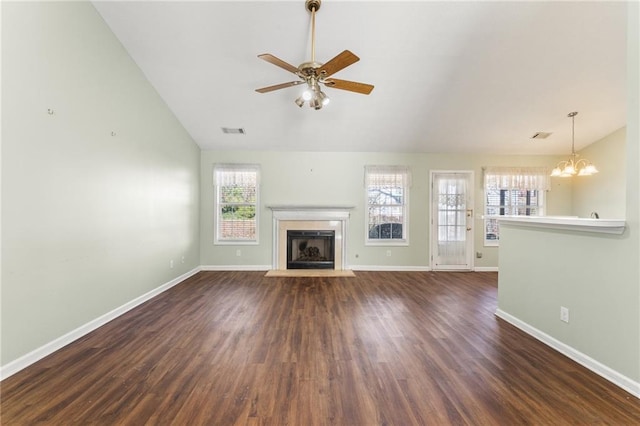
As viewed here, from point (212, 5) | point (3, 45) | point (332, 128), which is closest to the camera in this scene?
point (3, 45)

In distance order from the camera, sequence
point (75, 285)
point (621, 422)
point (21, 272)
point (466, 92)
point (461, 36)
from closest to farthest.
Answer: point (621, 422) → point (21, 272) → point (75, 285) → point (461, 36) → point (466, 92)

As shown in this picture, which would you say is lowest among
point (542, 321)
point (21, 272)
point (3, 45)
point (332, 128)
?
point (542, 321)

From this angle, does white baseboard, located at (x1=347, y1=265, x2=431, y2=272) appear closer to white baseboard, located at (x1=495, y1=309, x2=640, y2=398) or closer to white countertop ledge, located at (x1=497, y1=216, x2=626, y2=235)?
white baseboard, located at (x1=495, y1=309, x2=640, y2=398)

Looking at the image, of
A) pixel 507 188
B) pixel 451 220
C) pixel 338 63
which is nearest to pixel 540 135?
pixel 507 188

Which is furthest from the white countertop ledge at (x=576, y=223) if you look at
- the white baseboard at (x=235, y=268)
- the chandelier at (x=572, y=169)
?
the white baseboard at (x=235, y=268)

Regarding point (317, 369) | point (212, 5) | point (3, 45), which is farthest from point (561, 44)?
point (3, 45)

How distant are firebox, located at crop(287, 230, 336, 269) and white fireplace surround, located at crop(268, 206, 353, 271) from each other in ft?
0.29

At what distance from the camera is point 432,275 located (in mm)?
5070

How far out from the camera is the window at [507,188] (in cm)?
547

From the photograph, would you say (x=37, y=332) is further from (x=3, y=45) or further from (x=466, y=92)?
(x=466, y=92)

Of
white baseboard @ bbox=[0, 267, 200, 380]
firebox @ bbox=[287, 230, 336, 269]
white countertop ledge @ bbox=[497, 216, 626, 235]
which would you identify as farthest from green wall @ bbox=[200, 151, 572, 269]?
white countertop ledge @ bbox=[497, 216, 626, 235]

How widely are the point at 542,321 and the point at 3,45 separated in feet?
16.8

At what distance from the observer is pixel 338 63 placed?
2.17 metres

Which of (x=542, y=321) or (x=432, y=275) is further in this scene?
(x=432, y=275)
